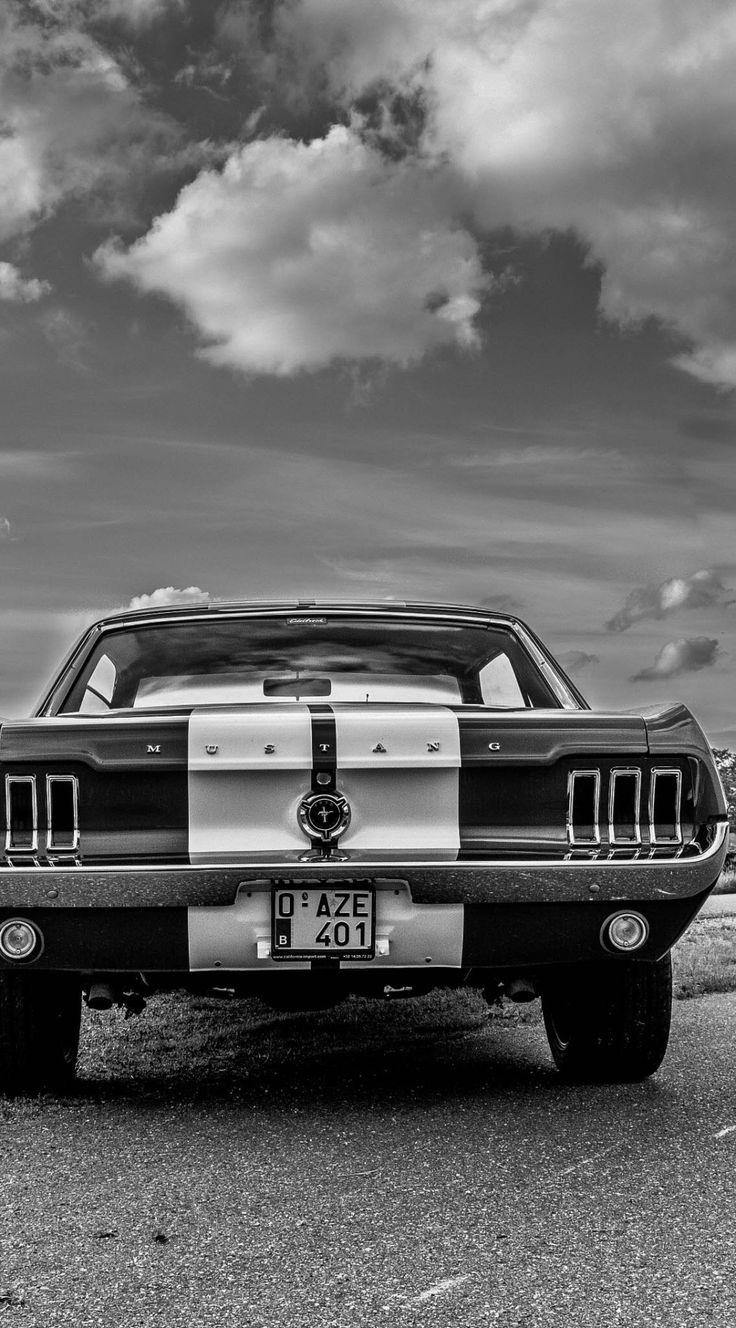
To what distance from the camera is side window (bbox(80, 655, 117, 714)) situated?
173 inches

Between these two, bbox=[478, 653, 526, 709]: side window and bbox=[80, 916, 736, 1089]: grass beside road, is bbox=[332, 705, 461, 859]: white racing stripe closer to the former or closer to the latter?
bbox=[478, 653, 526, 709]: side window

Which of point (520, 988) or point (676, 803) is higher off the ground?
point (676, 803)

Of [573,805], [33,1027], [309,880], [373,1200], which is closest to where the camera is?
[373,1200]

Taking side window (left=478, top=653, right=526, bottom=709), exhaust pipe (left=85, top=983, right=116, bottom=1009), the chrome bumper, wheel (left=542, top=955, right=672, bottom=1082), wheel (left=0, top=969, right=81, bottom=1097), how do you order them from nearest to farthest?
the chrome bumper
exhaust pipe (left=85, top=983, right=116, bottom=1009)
wheel (left=0, top=969, right=81, bottom=1097)
wheel (left=542, top=955, right=672, bottom=1082)
side window (left=478, top=653, right=526, bottom=709)

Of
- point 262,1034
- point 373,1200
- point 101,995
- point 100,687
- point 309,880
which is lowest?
point 262,1034

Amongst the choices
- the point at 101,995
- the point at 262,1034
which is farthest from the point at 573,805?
the point at 262,1034

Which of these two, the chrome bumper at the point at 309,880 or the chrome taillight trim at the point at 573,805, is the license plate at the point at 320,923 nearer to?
the chrome bumper at the point at 309,880

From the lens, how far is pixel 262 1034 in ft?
16.6

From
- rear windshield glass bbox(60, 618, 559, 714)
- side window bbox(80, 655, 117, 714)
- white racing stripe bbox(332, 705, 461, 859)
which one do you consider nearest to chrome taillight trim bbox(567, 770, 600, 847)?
white racing stripe bbox(332, 705, 461, 859)

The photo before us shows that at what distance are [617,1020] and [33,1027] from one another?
68.8 inches

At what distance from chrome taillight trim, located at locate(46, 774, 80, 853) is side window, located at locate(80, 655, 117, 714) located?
0.91 metres

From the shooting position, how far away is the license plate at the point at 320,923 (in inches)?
134

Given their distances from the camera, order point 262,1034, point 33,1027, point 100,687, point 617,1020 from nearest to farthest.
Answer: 1. point 33,1027
2. point 617,1020
3. point 100,687
4. point 262,1034

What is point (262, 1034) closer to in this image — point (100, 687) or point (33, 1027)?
point (33, 1027)
